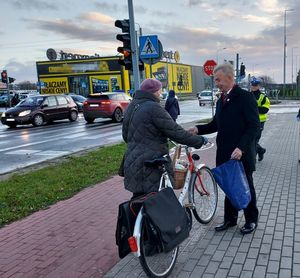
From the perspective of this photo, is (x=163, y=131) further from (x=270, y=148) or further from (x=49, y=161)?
(x=270, y=148)

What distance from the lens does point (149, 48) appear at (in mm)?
11414

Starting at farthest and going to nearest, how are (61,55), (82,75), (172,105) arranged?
(61,55) < (82,75) < (172,105)

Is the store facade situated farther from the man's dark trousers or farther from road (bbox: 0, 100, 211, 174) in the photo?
the man's dark trousers

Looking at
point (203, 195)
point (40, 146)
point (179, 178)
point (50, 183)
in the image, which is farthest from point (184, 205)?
point (40, 146)

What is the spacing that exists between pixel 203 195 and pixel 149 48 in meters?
7.08

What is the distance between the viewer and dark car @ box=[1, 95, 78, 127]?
22.4 m

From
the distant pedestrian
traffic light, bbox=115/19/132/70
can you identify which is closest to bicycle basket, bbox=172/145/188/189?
traffic light, bbox=115/19/132/70

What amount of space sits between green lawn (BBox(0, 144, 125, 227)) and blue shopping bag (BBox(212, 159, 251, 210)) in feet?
9.93

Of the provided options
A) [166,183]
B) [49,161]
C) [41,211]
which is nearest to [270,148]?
[49,161]

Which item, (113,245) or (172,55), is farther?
(172,55)

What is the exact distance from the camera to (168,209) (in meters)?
3.62

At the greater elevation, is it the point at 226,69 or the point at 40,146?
the point at 226,69

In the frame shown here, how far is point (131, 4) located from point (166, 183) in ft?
28.4

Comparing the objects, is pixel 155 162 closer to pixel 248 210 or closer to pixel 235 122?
pixel 235 122
